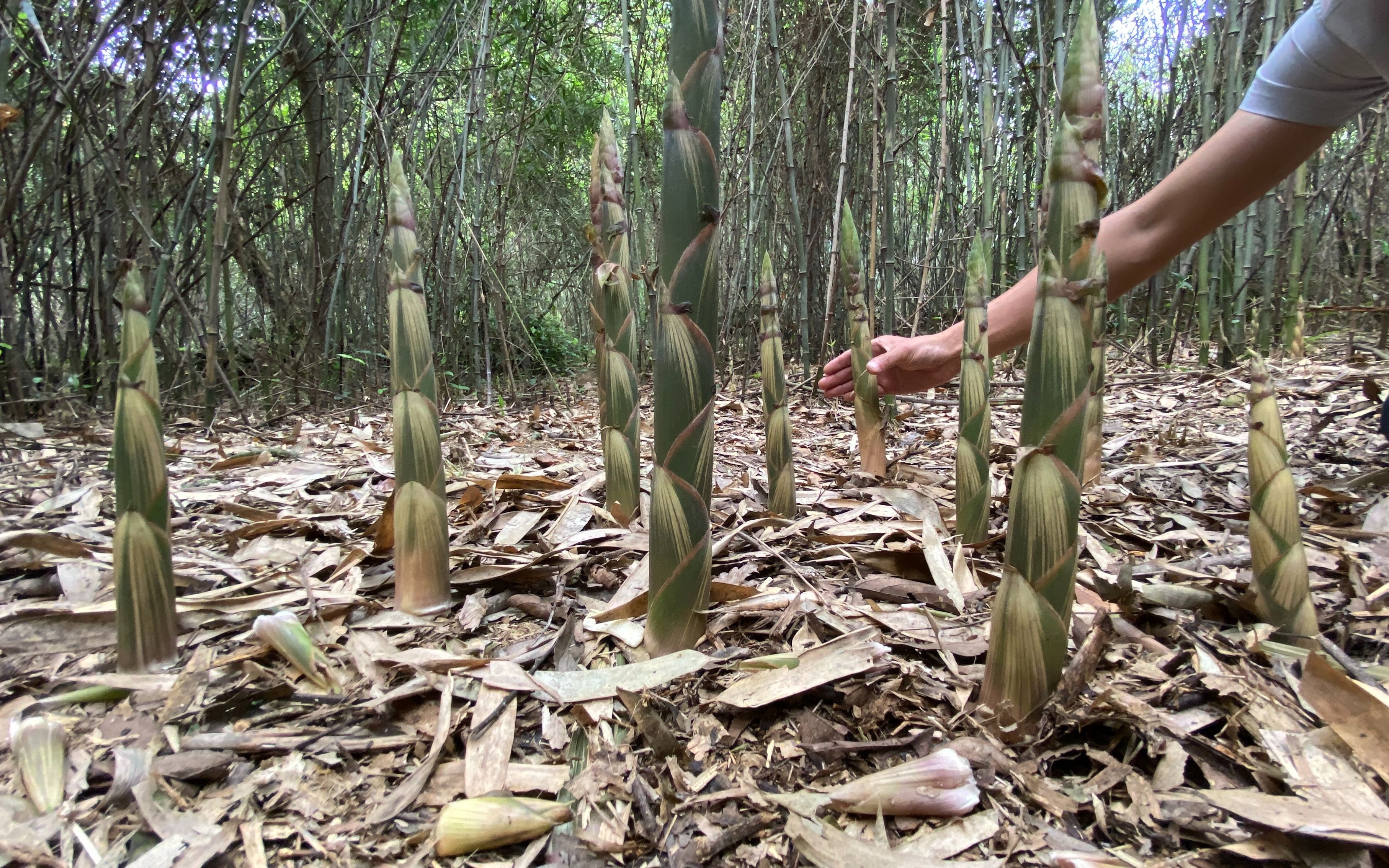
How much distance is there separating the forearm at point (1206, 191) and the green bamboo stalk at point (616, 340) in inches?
28.7

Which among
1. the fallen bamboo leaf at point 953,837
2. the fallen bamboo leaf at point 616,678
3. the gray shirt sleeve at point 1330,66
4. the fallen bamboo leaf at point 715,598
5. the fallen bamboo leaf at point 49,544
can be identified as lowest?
the fallen bamboo leaf at point 953,837

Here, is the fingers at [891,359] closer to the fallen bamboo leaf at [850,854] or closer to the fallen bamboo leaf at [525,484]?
the fallen bamboo leaf at [525,484]

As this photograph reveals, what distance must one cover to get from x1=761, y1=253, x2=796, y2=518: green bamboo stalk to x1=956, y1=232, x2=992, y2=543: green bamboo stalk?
33 cm

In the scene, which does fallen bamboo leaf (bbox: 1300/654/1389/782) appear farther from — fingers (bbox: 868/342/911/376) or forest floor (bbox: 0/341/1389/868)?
fingers (bbox: 868/342/911/376)

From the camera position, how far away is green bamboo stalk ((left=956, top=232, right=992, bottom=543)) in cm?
133

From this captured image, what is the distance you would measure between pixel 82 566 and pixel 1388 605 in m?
1.92

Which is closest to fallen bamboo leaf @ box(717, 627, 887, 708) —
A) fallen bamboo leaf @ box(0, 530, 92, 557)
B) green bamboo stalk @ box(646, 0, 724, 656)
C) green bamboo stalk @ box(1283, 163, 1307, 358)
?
green bamboo stalk @ box(646, 0, 724, 656)

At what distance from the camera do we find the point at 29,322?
2779 millimetres

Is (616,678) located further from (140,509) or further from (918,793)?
(140,509)

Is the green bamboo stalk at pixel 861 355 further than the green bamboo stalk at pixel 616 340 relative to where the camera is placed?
Yes

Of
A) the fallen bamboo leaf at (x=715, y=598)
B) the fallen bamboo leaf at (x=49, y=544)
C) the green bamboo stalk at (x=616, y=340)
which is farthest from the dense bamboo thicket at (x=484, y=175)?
the fallen bamboo leaf at (x=49, y=544)

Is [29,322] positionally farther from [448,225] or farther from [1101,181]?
[1101,181]

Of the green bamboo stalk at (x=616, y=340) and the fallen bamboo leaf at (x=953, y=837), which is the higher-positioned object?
the green bamboo stalk at (x=616, y=340)

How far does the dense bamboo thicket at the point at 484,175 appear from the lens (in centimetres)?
226
